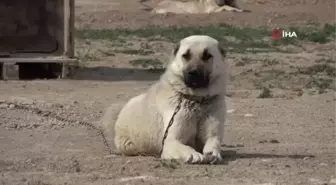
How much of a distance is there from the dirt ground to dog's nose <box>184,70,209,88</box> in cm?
61

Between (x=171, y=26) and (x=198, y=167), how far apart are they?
52.6 feet

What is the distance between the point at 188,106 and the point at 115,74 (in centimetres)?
739

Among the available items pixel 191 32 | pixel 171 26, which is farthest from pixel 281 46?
pixel 171 26

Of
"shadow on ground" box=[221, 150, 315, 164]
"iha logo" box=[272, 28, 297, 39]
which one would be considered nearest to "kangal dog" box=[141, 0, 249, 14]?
"iha logo" box=[272, 28, 297, 39]

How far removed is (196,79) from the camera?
682 centimetres

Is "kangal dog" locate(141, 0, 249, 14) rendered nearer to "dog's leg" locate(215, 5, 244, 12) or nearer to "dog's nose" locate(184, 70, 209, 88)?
"dog's leg" locate(215, 5, 244, 12)

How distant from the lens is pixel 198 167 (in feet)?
21.2

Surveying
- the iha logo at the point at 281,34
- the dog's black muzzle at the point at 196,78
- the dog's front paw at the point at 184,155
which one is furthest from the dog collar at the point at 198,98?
the iha logo at the point at 281,34

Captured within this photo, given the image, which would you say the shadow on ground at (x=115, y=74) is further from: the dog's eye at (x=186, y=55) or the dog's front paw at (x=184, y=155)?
the dog's front paw at (x=184, y=155)

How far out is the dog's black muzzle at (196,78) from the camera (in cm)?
680

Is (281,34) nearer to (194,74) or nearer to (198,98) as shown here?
(198,98)

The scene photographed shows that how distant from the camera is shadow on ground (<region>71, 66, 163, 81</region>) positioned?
13.9 metres

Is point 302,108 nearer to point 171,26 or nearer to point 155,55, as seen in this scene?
point 155,55

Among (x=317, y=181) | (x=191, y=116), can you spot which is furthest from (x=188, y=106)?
(x=317, y=181)
